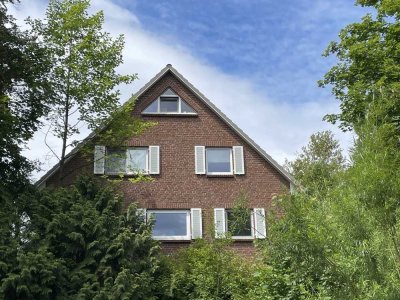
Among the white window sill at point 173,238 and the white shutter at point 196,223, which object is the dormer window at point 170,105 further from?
the white window sill at point 173,238

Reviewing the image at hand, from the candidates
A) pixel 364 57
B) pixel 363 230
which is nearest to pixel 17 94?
pixel 364 57

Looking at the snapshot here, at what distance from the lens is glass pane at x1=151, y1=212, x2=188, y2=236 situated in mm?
22328

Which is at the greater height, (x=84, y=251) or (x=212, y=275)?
(x=84, y=251)

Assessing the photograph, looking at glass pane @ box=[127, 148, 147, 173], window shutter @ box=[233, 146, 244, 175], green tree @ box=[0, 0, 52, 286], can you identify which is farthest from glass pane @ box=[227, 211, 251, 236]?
green tree @ box=[0, 0, 52, 286]

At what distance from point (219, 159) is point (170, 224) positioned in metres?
3.35

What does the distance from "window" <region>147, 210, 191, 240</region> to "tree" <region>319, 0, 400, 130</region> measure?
688cm

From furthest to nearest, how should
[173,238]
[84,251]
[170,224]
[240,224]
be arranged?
1. [170,224]
2. [173,238]
3. [240,224]
4. [84,251]

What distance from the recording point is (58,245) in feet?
55.3

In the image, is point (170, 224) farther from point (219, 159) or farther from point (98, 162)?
point (98, 162)

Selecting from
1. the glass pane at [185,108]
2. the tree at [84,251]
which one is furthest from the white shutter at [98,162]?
the tree at [84,251]

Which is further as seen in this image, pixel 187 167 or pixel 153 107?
pixel 153 107

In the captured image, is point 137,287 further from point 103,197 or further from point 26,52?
point 26,52

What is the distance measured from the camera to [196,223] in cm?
2247

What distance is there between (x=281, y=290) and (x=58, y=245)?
6.24 m
